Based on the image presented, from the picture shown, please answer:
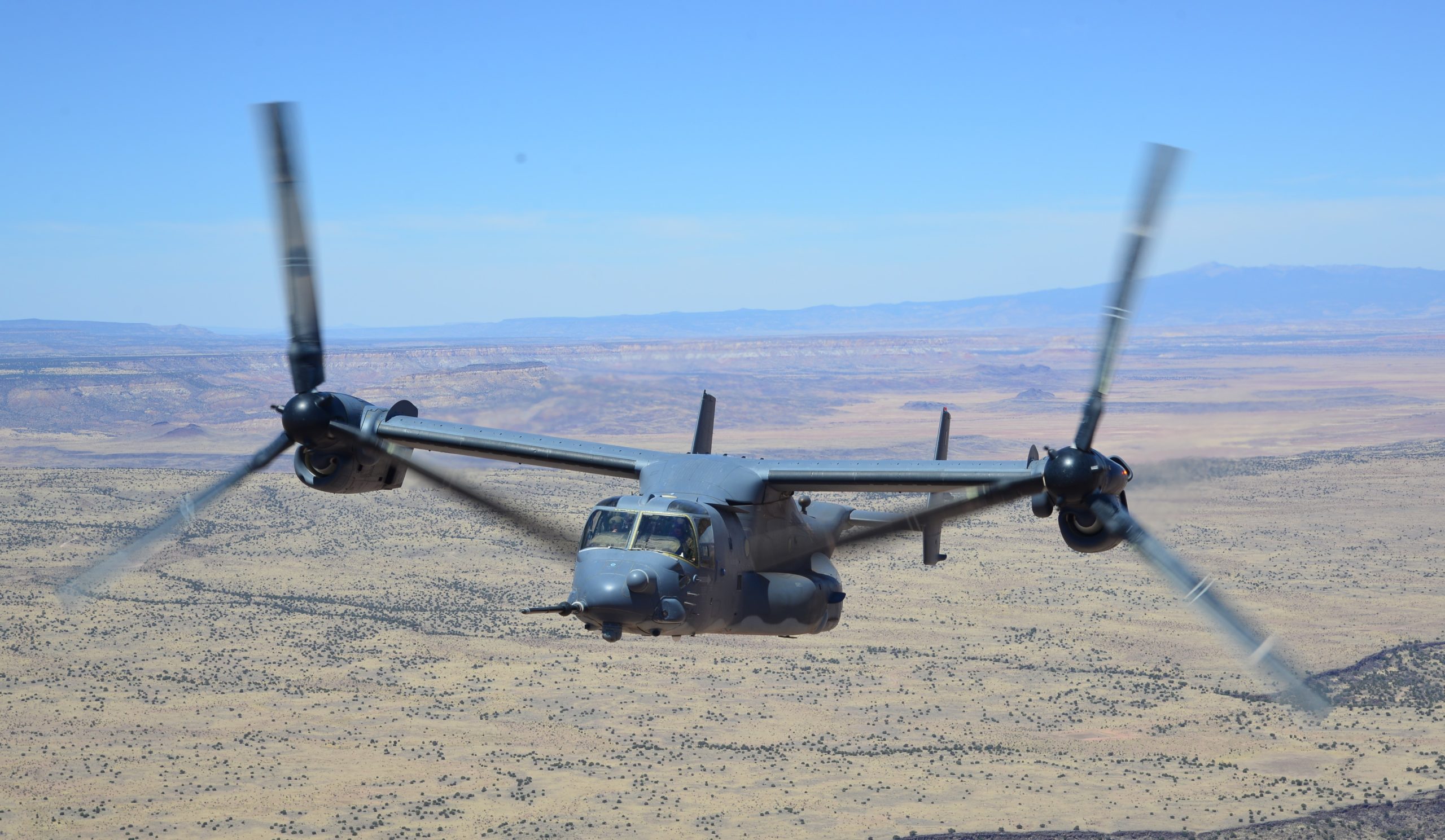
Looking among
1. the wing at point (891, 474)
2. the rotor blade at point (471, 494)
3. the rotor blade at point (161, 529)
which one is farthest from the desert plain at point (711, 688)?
the rotor blade at point (161, 529)

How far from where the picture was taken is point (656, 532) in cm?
2339

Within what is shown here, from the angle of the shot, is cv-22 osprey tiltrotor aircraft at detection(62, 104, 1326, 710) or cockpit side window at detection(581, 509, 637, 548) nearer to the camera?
cv-22 osprey tiltrotor aircraft at detection(62, 104, 1326, 710)

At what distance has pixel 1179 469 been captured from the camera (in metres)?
24.9

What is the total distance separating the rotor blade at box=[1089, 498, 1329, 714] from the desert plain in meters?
1.67

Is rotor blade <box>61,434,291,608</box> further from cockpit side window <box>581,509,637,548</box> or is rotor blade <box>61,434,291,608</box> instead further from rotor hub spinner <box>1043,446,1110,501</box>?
rotor hub spinner <box>1043,446,1110,501</box>

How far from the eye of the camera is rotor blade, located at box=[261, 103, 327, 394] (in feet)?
76.5

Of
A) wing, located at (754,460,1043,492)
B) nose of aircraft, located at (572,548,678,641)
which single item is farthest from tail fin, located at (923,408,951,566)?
nose of aircraft, located at (572,548,678,641)

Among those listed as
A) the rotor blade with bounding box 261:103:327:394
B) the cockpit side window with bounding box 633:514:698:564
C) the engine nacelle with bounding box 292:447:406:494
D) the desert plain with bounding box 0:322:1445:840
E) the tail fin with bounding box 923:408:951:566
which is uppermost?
the rotor blade with bounding box 261:103:327:394

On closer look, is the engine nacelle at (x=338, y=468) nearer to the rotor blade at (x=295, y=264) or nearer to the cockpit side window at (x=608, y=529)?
the rotor blade at (x=295, y=264)

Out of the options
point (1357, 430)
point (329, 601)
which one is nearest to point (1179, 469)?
point (329, 601)

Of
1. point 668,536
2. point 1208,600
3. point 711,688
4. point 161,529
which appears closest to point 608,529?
point 668,536

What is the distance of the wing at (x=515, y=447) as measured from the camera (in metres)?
26.1

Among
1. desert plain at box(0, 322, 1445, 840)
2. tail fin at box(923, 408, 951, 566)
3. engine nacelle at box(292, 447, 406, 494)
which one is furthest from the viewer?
desert plain at box(0, 322, 1445, 840)

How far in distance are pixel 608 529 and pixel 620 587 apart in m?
1.72
